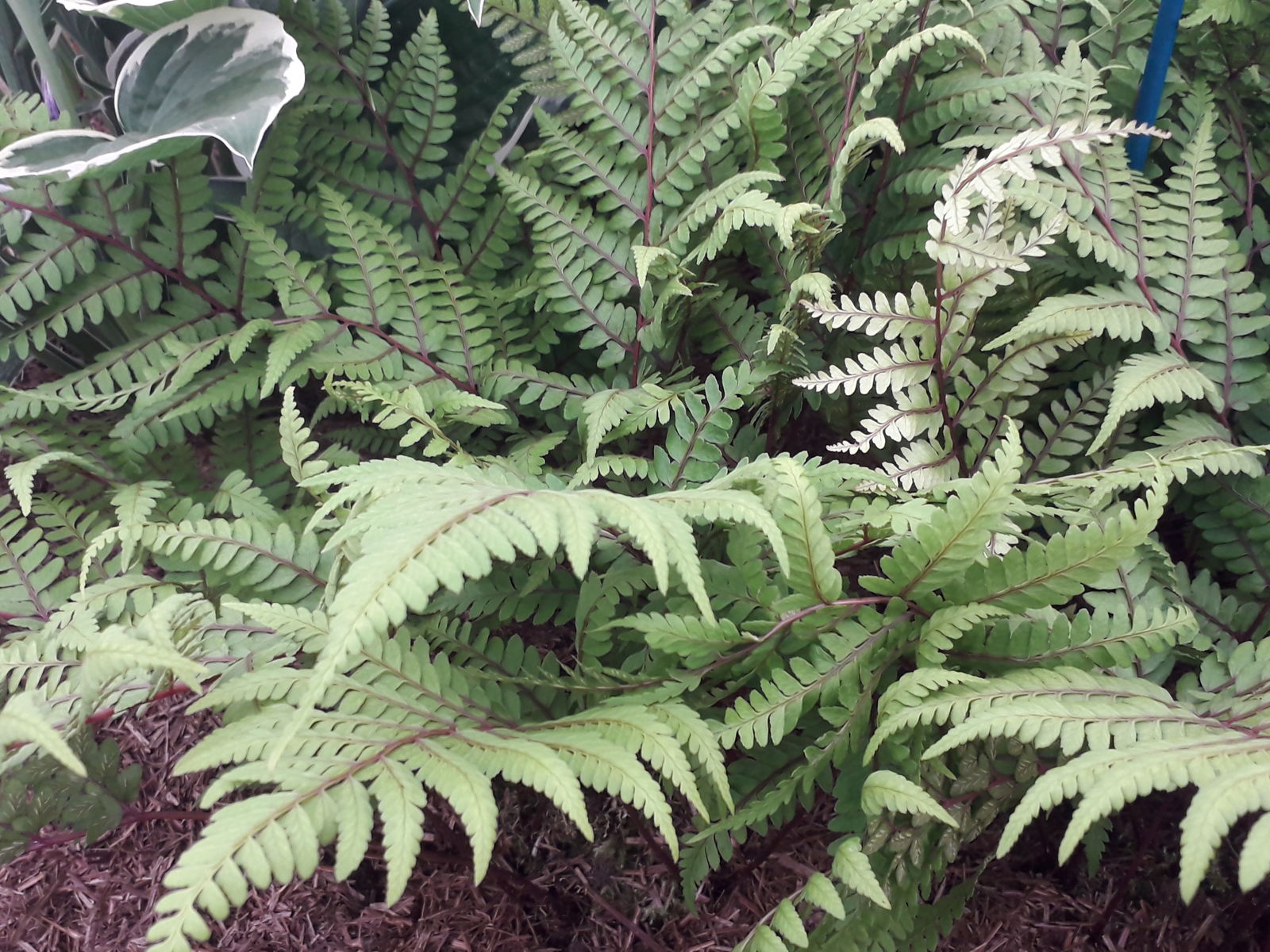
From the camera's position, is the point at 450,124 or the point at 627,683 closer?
the point at 627,683

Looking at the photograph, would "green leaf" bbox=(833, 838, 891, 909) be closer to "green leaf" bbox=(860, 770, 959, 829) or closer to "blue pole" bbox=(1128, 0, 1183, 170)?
"green leaf" bbox=(860, 770, 959, 829)

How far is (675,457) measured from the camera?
1.18m

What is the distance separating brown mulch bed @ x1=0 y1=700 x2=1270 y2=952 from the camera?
1.15 metres

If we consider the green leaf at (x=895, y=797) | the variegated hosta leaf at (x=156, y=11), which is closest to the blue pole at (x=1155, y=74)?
the green leaf at (x=895, y=797)

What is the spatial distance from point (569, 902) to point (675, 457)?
2.14 ft

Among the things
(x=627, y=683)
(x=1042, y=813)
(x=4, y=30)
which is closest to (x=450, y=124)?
(x=4, y=30)

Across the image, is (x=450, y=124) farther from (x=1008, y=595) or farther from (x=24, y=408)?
(x=1008, y=595)

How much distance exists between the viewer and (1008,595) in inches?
37.6

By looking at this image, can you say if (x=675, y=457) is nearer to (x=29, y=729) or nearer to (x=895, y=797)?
(x=895, y=797)

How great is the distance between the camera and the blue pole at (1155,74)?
46.0 inches

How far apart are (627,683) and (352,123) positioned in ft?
3.49

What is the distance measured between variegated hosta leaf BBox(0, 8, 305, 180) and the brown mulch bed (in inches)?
35.0

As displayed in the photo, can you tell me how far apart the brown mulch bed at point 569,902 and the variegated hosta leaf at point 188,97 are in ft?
2.92

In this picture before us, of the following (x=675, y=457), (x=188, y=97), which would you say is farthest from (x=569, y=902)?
(x=188, y=97)
